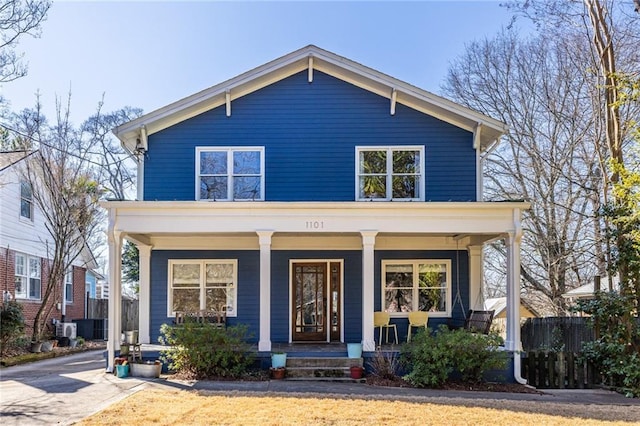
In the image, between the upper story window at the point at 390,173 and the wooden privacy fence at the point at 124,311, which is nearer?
the upper story window at the point at 390,173

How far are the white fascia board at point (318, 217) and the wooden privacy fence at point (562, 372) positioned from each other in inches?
110

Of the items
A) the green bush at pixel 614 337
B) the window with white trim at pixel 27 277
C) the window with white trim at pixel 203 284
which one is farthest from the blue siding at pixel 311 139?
the window with white trim at pixel 27 277

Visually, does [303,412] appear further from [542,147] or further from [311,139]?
[542,147]

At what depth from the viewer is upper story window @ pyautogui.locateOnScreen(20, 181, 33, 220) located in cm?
1914

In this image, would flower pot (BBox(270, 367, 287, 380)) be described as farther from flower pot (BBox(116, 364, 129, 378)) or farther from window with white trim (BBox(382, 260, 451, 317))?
window with white trim (BBox(382, 260, 451, 317))

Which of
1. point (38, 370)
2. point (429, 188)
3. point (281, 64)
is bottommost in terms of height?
point (38, 370)

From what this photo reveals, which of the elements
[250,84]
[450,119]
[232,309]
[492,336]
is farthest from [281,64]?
[492,336]

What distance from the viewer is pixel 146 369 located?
1152 centimetres

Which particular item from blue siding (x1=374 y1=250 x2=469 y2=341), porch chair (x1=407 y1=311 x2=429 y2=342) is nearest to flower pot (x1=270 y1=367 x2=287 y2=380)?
porch chair (x1=407 y1=311 x2=429 y2=342)

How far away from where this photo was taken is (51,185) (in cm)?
1853

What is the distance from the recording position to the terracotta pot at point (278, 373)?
1161cm

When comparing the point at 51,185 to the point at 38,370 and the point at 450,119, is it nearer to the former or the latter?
the point at 38,370

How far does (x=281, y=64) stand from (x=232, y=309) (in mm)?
6063

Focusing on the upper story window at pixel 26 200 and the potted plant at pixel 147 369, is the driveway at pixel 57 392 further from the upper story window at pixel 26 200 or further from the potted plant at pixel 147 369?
the upper story window at pixel 26 200
